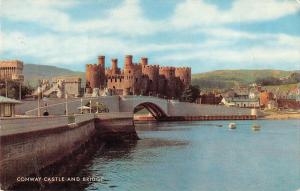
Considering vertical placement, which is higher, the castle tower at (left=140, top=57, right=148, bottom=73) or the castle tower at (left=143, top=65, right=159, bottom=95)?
the castle tower at (left=140, top=57, right=148, bottom=73)

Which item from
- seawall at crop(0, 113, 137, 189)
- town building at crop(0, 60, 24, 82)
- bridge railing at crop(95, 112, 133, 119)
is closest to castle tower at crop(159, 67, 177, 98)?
town building at crop(0, 60, 24, 82)

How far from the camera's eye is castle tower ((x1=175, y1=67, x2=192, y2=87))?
7638 centimetres

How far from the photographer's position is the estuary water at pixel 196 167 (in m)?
15.3

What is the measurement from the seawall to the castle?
44.5 m

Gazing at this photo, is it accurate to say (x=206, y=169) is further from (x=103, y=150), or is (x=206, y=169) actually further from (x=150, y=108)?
(x=150, y=108)

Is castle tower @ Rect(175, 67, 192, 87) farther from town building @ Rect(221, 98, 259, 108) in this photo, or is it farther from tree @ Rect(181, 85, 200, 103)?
town building @ Rect(221, 98, 259, 108)

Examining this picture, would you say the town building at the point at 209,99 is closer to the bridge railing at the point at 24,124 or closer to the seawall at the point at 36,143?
the seawall at the point at 36,143

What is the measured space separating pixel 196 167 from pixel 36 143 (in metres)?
7.29

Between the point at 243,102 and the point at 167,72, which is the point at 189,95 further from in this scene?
the point at 243,102

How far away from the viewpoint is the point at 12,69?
122 feet

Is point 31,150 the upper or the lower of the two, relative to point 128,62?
lower

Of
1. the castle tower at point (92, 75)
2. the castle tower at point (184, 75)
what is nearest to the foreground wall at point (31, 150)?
the castle tower at point (92, 75)

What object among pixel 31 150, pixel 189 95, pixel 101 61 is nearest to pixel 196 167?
pixel 31 150

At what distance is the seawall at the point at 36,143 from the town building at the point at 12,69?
44.0ft
